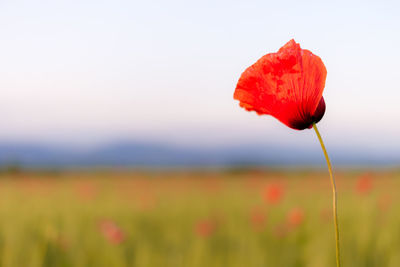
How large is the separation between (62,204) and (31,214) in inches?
19.0

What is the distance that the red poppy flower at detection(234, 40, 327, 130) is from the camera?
54 cm

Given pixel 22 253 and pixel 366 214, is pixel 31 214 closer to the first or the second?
pixel 22 253

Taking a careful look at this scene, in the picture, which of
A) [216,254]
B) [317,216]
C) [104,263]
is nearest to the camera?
[104,263]

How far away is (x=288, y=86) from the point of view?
1.82 ft

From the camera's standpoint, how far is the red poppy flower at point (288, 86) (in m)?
0.54

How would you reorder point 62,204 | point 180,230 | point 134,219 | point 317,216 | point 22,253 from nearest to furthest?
point 22,253 < point 180,230 < point 317,216 < point 134,219 < point 62,204

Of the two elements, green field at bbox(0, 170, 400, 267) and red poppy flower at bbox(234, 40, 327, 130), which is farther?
green field at bbox(0, 170, 400, 267)

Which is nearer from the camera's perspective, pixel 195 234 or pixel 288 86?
pixel 288 86

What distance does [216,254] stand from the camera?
6.62ft

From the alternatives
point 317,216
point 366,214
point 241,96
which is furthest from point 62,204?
point 241,96

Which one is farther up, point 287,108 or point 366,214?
point 287,108

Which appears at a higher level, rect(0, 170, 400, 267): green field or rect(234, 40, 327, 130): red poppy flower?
rect(234, 40, 327, 130): red poppy flower

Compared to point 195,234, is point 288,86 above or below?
above

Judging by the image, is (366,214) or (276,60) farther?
(366,214)
